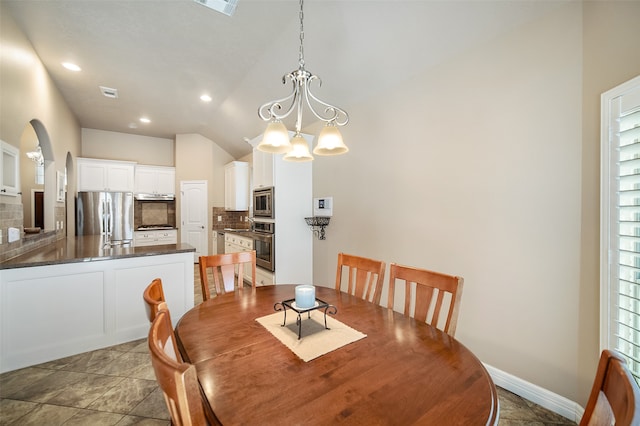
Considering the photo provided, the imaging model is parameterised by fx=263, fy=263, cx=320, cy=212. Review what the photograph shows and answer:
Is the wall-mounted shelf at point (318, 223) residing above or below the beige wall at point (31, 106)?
below

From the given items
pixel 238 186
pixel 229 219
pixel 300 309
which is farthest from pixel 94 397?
pixel 229 219

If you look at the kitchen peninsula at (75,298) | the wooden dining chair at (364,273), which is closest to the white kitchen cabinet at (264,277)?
the kitchen peninsula at (75,298)

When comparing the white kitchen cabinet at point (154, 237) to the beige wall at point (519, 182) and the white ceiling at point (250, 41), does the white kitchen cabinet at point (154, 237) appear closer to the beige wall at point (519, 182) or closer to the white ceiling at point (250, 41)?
the white ceiling at point (250, 41)

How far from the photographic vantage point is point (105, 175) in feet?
17.6

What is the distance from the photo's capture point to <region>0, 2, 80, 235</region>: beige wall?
7.48 feet

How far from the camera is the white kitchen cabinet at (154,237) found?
5621 mm

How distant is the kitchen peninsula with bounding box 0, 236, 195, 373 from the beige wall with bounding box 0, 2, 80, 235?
0.78 metres

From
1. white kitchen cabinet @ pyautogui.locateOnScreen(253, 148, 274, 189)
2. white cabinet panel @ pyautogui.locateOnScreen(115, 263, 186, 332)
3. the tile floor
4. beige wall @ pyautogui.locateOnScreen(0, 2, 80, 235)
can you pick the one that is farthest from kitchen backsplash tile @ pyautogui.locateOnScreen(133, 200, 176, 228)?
the tile floor

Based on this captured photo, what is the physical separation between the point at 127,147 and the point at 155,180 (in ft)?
3.30

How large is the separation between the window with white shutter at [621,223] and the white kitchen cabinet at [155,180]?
6.79m

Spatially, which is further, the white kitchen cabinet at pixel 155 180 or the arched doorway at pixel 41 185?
the white kitchen cabinet at pixel 155 180

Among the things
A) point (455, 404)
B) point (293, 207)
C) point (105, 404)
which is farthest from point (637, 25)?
point (105, 404)

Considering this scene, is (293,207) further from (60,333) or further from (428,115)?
(60,333)

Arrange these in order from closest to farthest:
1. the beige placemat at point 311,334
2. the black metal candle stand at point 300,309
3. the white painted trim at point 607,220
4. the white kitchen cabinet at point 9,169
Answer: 1. the beige placemat at point 311,334
2. the black metal candle stand at point 300,309
3. the white painted trim at point 607,220
4. the white kitchen cabinet at point 9,169
